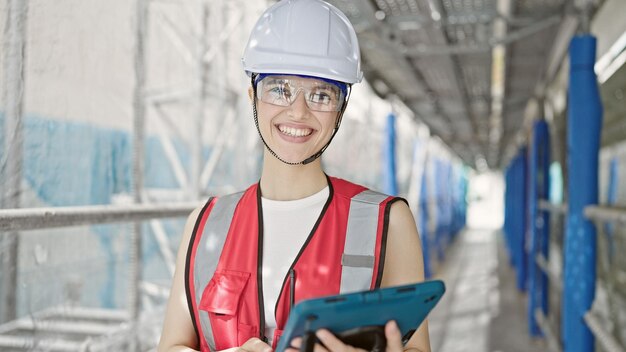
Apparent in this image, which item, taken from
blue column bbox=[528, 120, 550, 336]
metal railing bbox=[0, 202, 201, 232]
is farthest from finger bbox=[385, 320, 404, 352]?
blue column bbox=[528, 120, 550, 336]

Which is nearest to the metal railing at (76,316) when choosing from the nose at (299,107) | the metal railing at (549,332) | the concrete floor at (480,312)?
the nose at (299,107)

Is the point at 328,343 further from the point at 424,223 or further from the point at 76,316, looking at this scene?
the point at 424,223

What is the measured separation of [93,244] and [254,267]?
1086 millimetres

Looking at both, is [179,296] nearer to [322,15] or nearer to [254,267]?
[254,267]

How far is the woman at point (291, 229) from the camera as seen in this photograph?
1.20 m

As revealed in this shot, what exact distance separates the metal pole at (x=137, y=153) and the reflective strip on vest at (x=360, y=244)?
4.01ft

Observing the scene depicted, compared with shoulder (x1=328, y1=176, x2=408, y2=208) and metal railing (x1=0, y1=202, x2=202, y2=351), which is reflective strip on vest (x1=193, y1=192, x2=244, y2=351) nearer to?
shoulder (x1=328, y1=176, x2=408, y2=208)

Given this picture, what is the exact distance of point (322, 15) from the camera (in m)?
1.25

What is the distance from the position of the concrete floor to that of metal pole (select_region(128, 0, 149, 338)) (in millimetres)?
3185

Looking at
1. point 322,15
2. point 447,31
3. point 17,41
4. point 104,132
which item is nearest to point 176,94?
point 104,132

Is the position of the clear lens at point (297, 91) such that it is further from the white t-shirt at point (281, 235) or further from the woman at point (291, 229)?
the white t-shirt at point (281, 235)

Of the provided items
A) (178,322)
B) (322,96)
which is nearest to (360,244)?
(322,96)

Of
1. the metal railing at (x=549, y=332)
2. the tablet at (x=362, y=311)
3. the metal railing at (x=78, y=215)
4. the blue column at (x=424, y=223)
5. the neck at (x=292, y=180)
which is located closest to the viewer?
the tablet at (x=362, y=311)

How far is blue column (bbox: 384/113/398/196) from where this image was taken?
21.2 feet
